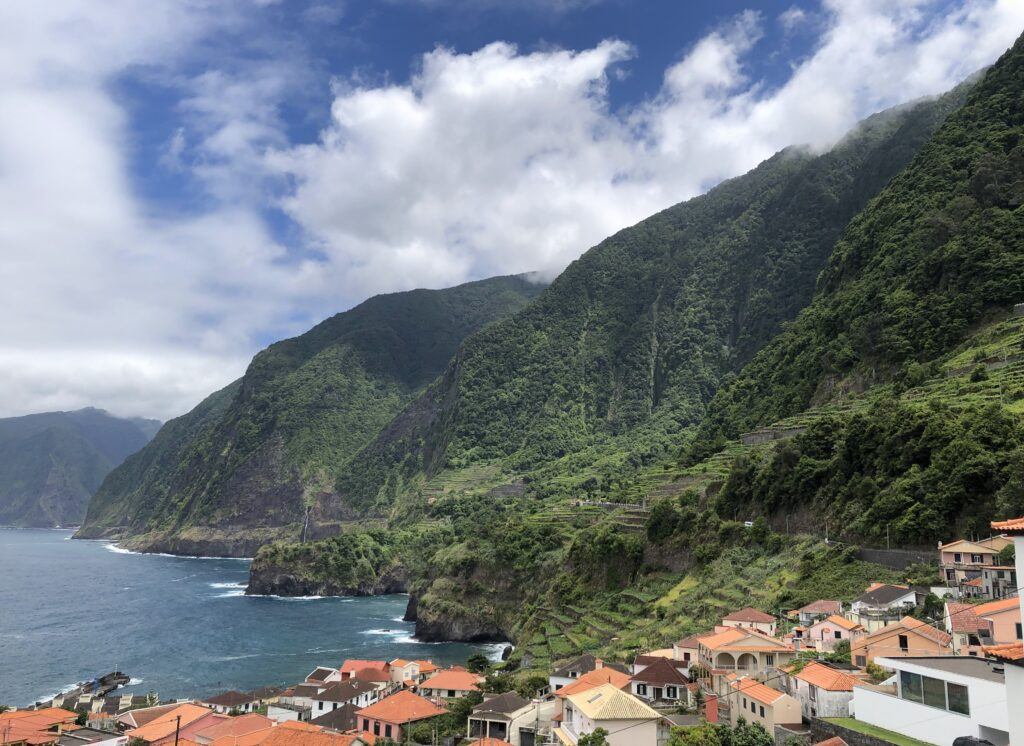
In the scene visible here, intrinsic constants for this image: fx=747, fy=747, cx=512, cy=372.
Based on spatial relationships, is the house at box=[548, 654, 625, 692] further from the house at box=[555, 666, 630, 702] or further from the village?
the house at box=[555, 666, 630, 702]

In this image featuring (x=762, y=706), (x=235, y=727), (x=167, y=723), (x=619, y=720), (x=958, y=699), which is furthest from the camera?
(x=167, y=723)

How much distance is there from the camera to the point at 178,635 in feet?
255

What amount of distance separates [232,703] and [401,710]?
14388mm

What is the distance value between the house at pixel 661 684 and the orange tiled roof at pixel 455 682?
1241 cm

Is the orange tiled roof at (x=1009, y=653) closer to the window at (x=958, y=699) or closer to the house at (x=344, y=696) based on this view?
the window at (x=958, y=699)

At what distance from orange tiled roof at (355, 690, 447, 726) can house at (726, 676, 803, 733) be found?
1569cm

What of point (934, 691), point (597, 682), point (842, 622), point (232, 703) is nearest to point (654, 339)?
point (232, 703)

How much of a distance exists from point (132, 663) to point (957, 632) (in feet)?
215

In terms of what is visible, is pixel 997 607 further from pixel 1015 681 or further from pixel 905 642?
pixel 1015 681

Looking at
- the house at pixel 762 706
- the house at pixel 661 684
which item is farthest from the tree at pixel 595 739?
the house at pixel 661 684

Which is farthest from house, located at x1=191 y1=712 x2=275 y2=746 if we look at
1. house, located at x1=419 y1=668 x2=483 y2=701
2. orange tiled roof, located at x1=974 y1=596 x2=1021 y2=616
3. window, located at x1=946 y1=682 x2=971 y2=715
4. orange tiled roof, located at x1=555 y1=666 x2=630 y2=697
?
orange tiled roof, located at x1=974 y1=596 x2=1021 y2=616

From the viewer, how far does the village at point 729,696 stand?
50.7ft

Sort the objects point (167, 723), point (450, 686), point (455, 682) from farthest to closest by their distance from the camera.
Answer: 1. point (455, 682)
2. point (450, 686)
3. point (167, 723)

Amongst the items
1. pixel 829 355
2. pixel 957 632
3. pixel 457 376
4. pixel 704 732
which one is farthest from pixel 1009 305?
pixel 457 376
